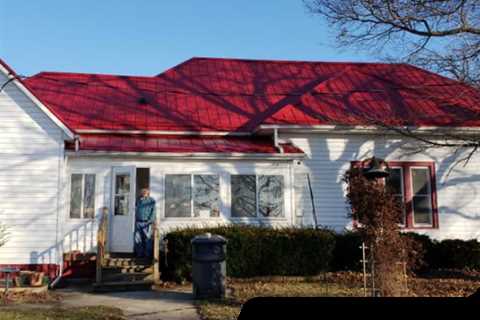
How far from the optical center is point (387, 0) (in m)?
14.1

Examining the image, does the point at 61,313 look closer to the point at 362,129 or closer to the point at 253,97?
the point at 362,129

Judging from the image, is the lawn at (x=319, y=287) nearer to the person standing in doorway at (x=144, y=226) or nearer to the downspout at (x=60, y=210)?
the person standing in doorway at (x=144, y=226)

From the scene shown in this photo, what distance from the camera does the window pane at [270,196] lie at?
1598 cm

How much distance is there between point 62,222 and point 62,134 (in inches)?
99.3

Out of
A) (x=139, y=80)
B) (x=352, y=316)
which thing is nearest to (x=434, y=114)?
(x=139, y=80)

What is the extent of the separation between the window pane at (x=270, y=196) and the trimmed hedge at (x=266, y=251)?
203 centimetres

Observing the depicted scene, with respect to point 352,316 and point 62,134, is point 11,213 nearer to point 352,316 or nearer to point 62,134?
point 62,134

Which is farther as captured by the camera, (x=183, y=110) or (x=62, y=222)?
(x=183, y=110)

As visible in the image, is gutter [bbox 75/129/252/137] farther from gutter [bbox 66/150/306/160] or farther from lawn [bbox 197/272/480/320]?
lawn [bbox 197/272/480/320]

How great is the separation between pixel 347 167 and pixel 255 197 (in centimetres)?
335

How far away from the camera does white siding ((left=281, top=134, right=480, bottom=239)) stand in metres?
16.6

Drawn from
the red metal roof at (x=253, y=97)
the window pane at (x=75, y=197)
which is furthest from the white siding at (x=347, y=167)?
the window pane at (x=75, y=197)

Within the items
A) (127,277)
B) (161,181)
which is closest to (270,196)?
(161,181)

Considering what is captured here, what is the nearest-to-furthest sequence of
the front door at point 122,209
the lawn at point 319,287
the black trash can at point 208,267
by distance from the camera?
1. the lawn at point 319,287
2. the black trash can at point 208,267
3. the front door at point 122,209
